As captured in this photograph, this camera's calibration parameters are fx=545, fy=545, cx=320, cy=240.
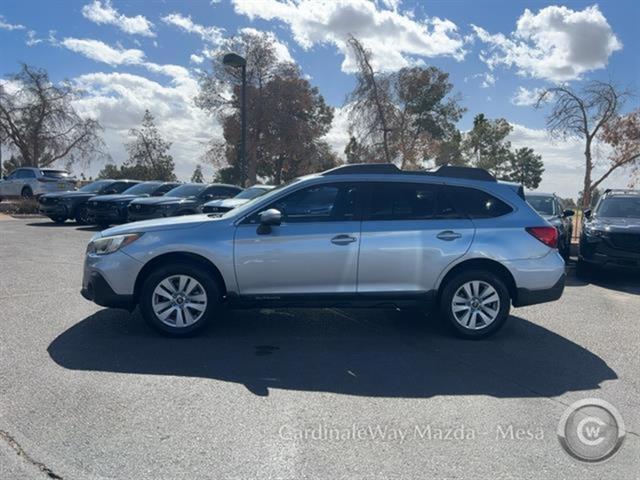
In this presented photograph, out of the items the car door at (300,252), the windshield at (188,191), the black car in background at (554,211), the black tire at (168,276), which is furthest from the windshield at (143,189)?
the car door at (300,252)

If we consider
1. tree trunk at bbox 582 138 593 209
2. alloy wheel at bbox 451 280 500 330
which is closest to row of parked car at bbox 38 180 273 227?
alloy wheel at bbox 451 280 500 330

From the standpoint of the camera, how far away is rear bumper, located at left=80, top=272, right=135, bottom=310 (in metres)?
5.70

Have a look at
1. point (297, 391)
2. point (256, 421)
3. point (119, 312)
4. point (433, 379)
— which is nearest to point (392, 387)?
point (433, 379)

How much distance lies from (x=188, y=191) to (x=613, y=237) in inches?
452

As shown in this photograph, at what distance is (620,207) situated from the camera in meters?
11.5

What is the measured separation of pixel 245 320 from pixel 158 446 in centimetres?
312

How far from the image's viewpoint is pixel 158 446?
137 inches

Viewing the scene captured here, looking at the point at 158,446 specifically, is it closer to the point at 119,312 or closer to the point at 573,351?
the point at 119,312

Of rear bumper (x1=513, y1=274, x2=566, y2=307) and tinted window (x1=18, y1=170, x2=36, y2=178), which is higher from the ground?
tinted window (x1=18, y1=170, x2=36, y2=178)

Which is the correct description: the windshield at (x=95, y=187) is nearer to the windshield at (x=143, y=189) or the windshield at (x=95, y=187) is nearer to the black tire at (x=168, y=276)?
the windshield at (x=143, y=189)

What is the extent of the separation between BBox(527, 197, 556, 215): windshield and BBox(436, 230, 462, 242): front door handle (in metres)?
7.65

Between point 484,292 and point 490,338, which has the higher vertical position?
point 484,292

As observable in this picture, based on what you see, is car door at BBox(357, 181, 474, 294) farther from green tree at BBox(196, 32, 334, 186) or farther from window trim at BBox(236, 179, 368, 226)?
green tree at BBox(196, 32, 334, 186)

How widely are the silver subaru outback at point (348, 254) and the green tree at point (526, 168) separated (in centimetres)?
4825
